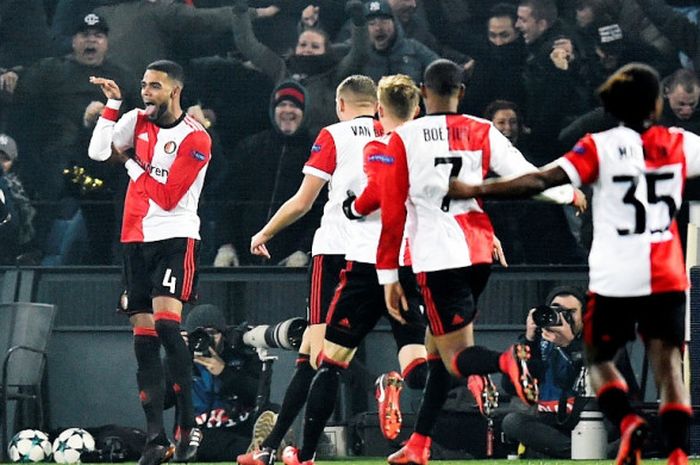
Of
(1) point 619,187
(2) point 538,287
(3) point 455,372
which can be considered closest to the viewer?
(1) point 619,187

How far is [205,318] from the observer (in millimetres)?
12391

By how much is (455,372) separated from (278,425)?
1564 millimetres

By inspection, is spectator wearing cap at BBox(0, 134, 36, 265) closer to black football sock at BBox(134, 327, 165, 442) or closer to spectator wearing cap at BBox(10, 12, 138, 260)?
spectator wearing cap at BBox(10, 12, 138, 260)

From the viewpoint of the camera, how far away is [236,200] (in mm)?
13250

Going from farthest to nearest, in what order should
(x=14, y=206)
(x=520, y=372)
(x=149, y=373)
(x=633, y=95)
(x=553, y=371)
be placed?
(x=14, y=206)
(x=553, y=371)
(x=149, y=373)
(x=520, y=372)
(x=633, y=95)

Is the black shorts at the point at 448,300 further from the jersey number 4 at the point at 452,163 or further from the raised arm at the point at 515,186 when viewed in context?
the raised arm at the point at 515,186

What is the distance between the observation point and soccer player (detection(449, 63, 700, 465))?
6.38 meters

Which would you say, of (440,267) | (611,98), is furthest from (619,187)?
(440,267)

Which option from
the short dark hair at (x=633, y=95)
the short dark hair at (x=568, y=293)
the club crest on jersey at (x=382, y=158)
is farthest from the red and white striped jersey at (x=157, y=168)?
the short dark hair at (x=568, y=293)

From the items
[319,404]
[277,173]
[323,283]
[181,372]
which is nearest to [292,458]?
[319,404]

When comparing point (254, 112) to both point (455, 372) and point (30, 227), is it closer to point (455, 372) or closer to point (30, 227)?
point (30, 227)

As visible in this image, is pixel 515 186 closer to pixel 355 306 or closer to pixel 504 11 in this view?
pixel 355 306

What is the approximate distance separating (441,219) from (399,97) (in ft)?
3.12

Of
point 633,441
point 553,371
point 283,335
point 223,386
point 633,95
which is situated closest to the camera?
point 633,441
